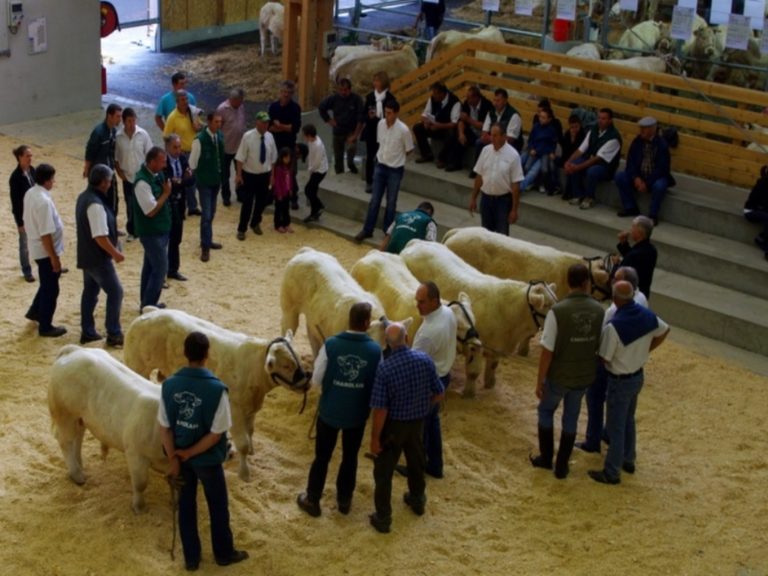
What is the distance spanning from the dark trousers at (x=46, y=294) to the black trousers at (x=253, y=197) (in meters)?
3.63

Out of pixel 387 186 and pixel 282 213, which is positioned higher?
pixel 387 186

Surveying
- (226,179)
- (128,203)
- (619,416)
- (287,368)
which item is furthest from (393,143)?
(287,368)

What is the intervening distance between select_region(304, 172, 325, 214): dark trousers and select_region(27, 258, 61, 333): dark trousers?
4.67 metres

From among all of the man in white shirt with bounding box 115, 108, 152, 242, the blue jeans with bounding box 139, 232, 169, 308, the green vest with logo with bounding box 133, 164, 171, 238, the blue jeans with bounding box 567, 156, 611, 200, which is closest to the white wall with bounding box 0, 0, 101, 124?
the man in white shirt with bounding box 115, 108, 152, 242

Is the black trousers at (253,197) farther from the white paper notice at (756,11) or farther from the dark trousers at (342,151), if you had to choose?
the white paper notice at (756,11)

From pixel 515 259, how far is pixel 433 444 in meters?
3.24

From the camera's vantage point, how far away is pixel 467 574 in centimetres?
782

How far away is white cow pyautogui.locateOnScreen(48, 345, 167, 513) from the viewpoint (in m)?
7.79

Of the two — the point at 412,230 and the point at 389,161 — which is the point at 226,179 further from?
the point at 412,230

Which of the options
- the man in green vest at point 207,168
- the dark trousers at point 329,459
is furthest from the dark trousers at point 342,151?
the dark trousers at point 329,459

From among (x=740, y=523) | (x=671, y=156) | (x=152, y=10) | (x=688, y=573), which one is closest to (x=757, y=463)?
(x=740, y=523)

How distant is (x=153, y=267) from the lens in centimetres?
1123

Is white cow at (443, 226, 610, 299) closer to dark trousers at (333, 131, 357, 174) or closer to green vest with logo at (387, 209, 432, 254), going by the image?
green vest with logo at (387, 209, 432, 254)

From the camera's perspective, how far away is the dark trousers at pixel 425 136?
15.6 meters
